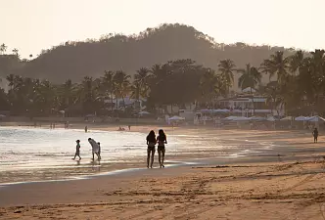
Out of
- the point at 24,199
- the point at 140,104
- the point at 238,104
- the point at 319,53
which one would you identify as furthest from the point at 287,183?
the point at 140,104

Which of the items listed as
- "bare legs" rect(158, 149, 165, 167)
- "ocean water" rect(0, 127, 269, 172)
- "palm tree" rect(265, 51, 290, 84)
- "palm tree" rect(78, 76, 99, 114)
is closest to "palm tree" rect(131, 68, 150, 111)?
"palm tree" rect(78, 76, 99, 114)

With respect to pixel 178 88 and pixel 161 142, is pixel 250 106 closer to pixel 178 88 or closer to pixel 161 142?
pixel 178 88

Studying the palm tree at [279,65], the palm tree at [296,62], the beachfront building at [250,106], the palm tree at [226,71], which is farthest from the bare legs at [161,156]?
the palm tree at [226,71]

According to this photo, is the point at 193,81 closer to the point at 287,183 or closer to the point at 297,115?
the point at 297,115

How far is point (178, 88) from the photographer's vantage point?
106 metres

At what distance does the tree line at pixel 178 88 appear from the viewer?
76875mm

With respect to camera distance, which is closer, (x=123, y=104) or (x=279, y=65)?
(x=279, y=65)

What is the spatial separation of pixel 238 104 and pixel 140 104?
991 inches

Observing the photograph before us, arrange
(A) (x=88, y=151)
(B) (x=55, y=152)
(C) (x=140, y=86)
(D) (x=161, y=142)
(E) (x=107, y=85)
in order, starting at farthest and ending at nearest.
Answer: (E) (x=107, y=85), (C) (x=140, y=86), (A) (x=88, y=151), (B) (x=55, y=152), (D) (x=161, y=142)

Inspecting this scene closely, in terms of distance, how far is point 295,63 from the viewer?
81.6 meters

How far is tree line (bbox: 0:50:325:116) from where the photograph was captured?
7688 cm

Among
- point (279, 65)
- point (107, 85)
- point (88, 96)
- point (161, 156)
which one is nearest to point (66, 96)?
point (88, 96)

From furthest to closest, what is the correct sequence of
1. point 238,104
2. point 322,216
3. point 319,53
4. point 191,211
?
point 238,104
point 319,53
point 191,211
point 322,216

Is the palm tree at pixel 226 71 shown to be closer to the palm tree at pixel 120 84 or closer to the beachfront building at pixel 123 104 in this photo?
the beachfront building at pixel 123 104
